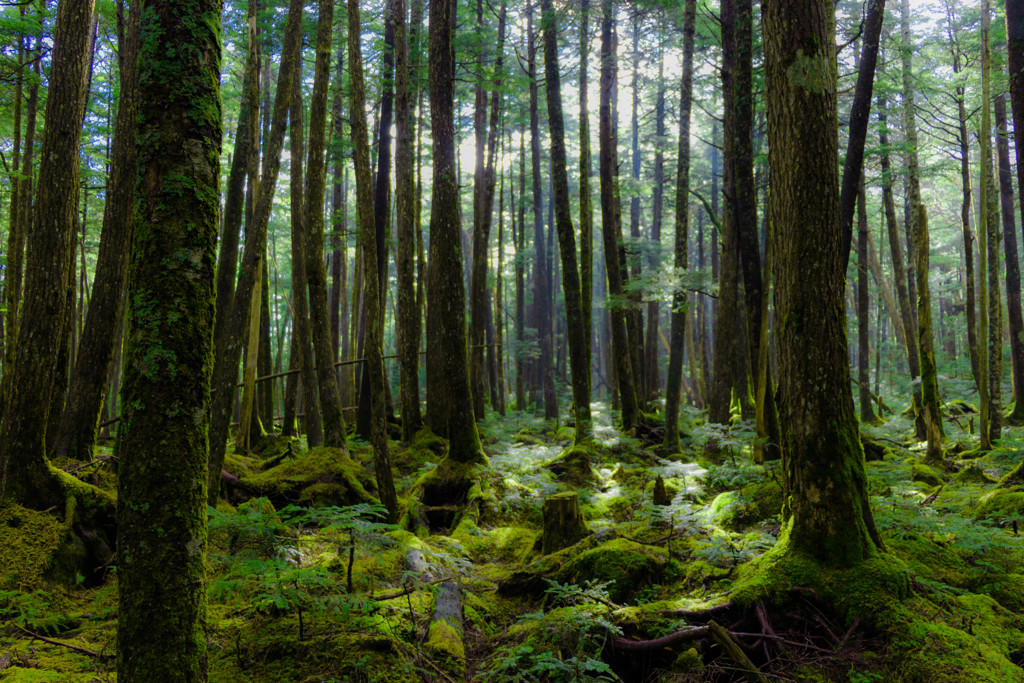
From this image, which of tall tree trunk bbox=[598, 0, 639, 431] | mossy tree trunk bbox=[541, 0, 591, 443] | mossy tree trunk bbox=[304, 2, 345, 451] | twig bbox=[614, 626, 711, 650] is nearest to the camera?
twig bbox=[614, 626, 711, 650]

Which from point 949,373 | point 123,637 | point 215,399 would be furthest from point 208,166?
point 949,373

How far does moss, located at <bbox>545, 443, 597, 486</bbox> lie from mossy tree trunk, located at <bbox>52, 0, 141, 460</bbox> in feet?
21.5

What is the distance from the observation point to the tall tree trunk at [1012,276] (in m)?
14.5

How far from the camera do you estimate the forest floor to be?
3.41 metres

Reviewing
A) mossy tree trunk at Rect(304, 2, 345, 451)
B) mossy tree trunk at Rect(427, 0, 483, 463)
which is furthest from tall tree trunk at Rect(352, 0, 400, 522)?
mossy tree trunk at Rect(427, 0, 483, 463)

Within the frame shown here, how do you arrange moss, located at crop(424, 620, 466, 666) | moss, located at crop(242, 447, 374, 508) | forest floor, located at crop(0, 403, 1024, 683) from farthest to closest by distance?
moss, located at crop(242, 447, 374, 508) < moss, located at crop(424, 620, 466, 666) < forest floor, located at crop(0, 403, 1024, 683)

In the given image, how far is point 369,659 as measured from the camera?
11.3 feet

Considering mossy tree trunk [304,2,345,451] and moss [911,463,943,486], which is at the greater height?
mossy tree trunk [304,2,345,451]

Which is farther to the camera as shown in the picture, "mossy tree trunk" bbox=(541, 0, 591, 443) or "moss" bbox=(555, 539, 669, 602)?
"mossy tree trunk" bbox=(541, 0, 591, 443)

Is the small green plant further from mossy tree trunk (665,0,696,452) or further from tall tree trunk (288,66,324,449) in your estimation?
mossy tree trunk (665,0,696,452)

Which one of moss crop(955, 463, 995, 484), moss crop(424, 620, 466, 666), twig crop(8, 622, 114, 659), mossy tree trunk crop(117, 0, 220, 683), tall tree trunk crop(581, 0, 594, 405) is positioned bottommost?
moss crop(424, 620, 466, 666)

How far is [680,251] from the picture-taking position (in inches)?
547

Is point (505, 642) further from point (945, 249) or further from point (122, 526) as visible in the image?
point (945, 249)

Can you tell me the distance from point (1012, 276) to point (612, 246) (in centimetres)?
1096
